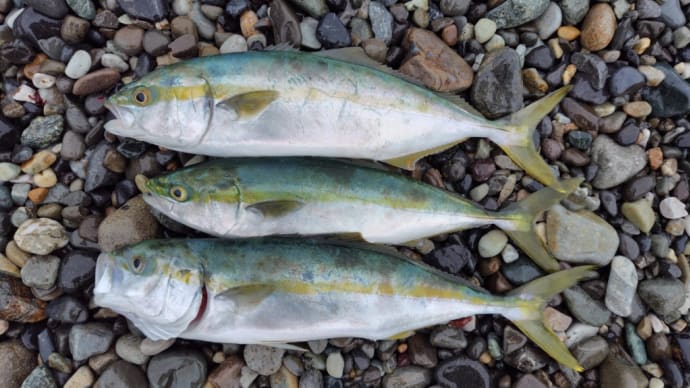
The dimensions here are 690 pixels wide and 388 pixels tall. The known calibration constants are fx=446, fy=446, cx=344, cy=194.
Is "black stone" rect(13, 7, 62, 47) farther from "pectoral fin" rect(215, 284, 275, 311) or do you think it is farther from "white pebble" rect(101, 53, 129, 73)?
"pectoral fin" rect(215, 284, 275, 311)

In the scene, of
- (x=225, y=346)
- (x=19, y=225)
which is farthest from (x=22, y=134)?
(x=225, y=346)

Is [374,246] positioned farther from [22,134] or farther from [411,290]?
[22,134]

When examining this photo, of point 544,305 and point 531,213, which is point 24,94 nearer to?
point 531,213

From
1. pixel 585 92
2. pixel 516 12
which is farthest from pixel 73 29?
pixel 585 92

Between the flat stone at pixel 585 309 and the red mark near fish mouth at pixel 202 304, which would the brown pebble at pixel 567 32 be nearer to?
the flat stone at pixel 585 309

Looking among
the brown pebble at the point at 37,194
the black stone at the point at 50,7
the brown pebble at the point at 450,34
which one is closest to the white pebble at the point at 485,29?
the brown pebble at the point at 450,34

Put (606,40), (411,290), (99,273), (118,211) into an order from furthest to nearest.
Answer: (606,40) → (118,211) → (411,290) → (99,273)
